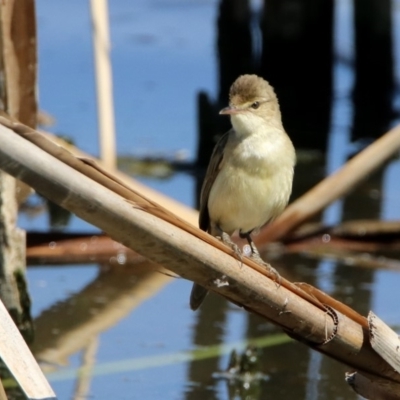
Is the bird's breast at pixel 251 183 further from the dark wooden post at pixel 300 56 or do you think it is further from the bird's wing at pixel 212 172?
the dark wooden post at pixel 300 56

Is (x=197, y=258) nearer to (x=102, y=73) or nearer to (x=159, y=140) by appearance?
(x=102, y=73)

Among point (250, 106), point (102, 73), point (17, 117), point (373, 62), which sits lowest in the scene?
point (373, 62)

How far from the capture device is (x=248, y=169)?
5035 millimetres

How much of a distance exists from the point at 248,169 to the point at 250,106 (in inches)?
13.6

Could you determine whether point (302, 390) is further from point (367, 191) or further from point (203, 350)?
point (367, 191)

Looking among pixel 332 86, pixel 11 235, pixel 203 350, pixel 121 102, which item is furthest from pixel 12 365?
pixel 332 86

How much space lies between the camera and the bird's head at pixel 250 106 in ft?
17.1

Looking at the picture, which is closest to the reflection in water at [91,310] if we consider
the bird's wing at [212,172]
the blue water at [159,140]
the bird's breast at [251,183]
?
the blue water at [159,140]

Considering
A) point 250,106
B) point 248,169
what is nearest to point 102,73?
point 250,106

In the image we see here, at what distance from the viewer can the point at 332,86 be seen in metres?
11.2

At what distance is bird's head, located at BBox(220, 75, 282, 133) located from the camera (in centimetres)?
522

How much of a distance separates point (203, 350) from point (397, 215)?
2666mm

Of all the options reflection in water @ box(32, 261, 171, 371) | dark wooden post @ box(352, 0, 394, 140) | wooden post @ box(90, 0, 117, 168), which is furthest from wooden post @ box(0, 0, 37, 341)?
dark wooden post @ box(352, 0, 394, 140)

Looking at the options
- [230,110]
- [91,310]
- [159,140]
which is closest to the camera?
[230,110]
